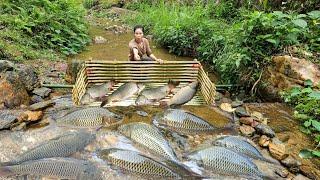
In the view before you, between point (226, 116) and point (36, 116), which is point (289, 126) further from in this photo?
point (36, 116)

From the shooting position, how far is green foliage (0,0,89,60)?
9562 millimetres

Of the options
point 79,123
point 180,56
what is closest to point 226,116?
point 79,123

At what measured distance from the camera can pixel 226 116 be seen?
5680 millimetres

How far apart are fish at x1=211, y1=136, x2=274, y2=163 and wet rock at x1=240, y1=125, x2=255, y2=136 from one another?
0.36 meters

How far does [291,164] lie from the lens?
14.5ft

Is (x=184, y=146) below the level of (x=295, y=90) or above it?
below

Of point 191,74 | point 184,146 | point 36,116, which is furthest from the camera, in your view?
point 191,74

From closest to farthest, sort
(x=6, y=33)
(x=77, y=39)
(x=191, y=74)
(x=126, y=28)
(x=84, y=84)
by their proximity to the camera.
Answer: (x=84, y=84), (x=191, y=74), (x=6, y=33), (x=77, y=39), (x=126, y=28)

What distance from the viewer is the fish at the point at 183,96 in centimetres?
600

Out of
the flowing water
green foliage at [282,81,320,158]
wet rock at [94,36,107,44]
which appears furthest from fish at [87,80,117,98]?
wet rock at [94,36,107,44]

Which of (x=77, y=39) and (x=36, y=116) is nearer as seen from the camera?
(x=36, y=116)

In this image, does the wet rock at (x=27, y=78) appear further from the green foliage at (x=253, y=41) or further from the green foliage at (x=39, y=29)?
the green foliage at (x=253, y=41)

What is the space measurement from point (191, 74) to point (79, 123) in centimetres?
300

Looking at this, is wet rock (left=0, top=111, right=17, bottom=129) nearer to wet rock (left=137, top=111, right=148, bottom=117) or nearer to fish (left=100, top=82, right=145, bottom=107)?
fish (left=100, top=82, right=145, bottom=107)
